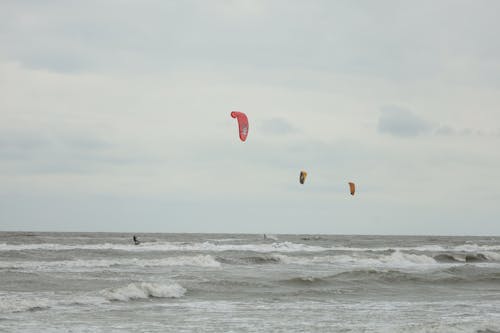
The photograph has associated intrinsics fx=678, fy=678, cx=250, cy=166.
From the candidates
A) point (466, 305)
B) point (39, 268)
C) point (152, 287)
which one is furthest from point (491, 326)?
point (39, 268)

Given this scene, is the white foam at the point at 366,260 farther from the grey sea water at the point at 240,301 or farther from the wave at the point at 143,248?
the wave at the point at 143,248

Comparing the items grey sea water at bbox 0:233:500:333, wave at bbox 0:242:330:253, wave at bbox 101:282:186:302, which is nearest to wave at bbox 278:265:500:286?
grey sea water at bbox 0:233:500:333

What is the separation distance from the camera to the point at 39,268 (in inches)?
968

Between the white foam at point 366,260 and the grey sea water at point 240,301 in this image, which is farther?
the white foam at point 366,260

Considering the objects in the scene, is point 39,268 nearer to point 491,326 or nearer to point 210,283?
point 210,283

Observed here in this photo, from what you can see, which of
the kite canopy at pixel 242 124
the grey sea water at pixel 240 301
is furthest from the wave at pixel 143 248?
the kite canopy at pixel 242 124

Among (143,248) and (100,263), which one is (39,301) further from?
(143,248)

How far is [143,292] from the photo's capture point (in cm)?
1695

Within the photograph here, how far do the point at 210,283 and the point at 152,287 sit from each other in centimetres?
272

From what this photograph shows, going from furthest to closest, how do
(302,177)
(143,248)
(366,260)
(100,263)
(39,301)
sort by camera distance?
(143,248), (366,260), (100,263), (302,177), (39,301)

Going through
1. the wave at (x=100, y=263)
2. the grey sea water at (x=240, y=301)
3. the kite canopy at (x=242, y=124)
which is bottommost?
the grey sea water at (x=240, y=301)

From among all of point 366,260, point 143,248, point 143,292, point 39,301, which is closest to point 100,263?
point 143,292

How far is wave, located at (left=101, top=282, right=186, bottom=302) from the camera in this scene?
16234 mm

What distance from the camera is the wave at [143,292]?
1623cm
